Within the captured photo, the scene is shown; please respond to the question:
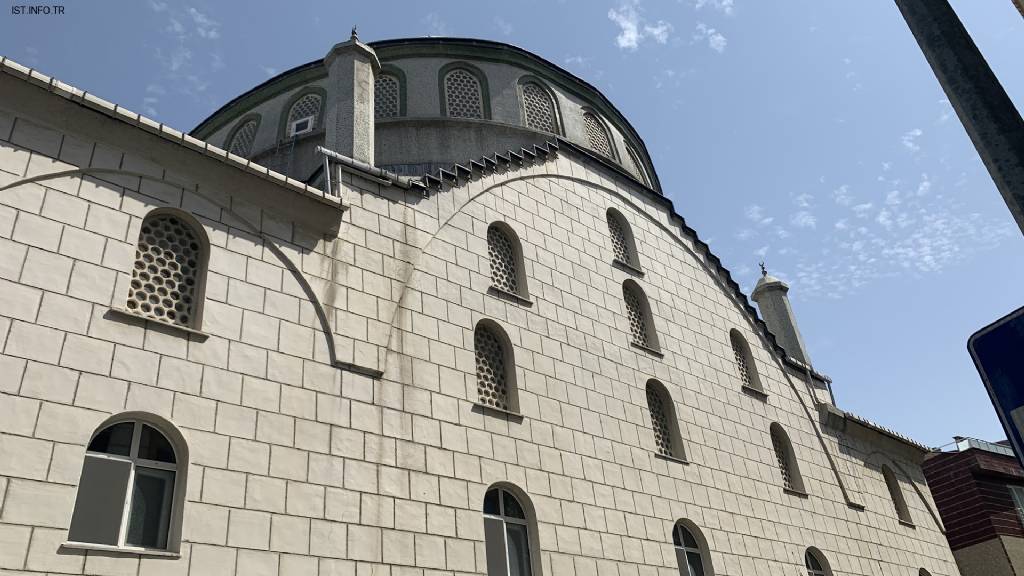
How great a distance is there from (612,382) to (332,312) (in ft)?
17.7

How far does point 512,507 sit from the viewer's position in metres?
10.9

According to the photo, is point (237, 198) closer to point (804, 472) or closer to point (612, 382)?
point (612, 382)

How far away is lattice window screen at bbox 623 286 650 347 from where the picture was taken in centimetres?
1508

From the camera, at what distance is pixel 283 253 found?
10195 mm

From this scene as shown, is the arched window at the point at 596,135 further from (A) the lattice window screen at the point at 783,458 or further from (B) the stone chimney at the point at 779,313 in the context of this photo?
(A) the lattice window screen at the point at 783,458

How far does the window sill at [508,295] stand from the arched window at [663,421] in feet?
9.78

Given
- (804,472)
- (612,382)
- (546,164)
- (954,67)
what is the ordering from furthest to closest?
(804,472) < (546,164) < (612,382) < (954,67)

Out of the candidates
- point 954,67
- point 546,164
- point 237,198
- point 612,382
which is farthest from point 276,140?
point 954,67

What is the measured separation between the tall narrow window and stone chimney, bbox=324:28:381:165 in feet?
25.7

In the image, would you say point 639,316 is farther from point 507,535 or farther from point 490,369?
point 507,535

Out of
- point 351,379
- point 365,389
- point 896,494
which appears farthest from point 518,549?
point 896,494

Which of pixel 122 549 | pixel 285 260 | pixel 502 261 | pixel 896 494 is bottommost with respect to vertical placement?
pixel 122 549

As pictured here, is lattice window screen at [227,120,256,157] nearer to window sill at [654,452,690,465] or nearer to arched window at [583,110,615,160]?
arched window at [583,110,615,160]

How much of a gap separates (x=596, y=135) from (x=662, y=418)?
31.0 ft
